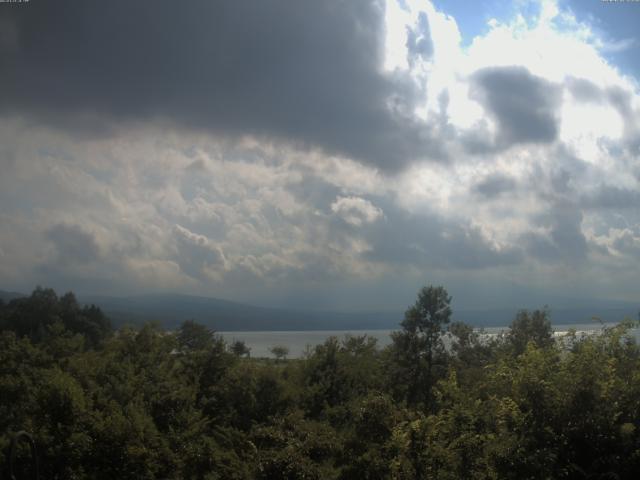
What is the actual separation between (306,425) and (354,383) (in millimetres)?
9423

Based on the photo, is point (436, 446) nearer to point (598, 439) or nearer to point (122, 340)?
point (598, 439)

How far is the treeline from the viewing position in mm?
9852

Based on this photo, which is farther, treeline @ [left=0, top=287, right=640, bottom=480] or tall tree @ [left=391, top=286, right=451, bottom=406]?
tall tree @ [left=391, top=286, right=451, bottom=406]

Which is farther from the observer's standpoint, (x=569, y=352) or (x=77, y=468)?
(x=77, y=468)

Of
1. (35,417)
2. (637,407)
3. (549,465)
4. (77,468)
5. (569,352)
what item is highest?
(569,352)

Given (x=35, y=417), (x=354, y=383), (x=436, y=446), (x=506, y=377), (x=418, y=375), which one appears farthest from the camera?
(x=418, y=375)

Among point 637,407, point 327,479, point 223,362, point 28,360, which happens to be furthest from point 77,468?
point 28,360

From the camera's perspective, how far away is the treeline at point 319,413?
9.85 meters

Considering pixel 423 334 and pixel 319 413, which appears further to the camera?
pixel 423 334

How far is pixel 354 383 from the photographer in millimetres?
25422

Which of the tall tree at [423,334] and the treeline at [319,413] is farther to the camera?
the tall tree at [423,334]

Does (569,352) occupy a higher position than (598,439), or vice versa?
(569,352)

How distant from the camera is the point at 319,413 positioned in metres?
22.7

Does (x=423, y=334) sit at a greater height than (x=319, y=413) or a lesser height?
greater
